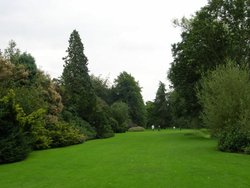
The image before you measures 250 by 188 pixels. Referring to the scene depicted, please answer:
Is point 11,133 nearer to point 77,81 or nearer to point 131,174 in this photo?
point 131,174

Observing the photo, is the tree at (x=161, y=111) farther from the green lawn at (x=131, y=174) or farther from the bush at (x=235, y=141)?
the green lawn at (x=131, y=174)

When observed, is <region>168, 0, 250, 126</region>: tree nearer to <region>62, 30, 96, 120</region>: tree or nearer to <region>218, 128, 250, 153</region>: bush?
<region>62, 30, 96, 120</region>: tree

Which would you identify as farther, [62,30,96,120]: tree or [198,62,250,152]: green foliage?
[62,30,96,120]: tree

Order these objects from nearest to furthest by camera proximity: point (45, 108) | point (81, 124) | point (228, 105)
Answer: point (228, 105) → point (45, 108) → point (81, 124)

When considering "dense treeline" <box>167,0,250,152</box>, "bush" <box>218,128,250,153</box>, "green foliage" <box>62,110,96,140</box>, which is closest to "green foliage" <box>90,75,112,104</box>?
"green foliage" <box>62,110,96,140</box>

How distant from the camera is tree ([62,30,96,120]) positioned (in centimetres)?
4112

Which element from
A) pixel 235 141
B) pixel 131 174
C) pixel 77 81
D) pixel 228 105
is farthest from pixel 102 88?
pixel 131 174

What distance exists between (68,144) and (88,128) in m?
9.67

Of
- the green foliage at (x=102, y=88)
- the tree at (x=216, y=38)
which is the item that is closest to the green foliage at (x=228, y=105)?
the tree at (x=216, y=38)

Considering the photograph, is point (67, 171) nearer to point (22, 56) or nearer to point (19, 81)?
point (19, 81)

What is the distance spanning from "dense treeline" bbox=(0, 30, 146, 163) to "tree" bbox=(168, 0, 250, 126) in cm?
1144

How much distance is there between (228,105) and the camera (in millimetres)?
24031

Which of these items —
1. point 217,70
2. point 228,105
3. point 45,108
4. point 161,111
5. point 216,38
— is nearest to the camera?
A: point 228,105

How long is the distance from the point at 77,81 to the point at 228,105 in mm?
22100
